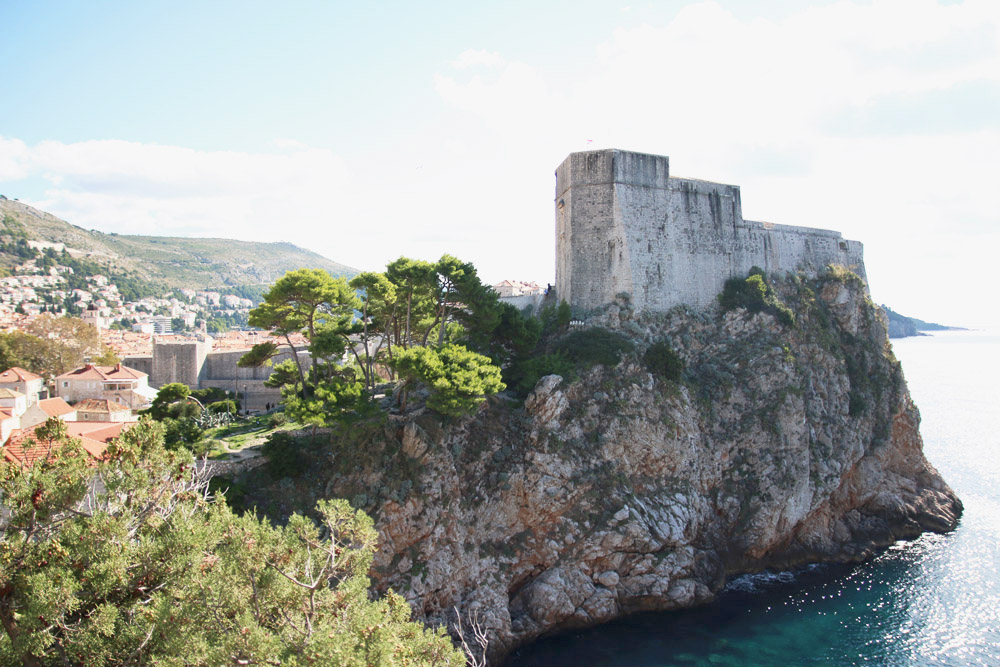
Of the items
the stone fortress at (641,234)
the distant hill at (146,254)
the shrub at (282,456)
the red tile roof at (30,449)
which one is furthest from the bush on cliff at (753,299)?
the distant hill at (146,254)

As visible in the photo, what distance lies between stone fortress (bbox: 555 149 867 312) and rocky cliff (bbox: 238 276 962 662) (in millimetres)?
1393

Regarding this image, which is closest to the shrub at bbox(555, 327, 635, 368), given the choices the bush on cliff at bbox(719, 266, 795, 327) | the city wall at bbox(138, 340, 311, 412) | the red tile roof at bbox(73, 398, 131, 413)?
the bush on cliff at bbox(719, 266, 795, 327)

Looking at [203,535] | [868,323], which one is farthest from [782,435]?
[203,535]

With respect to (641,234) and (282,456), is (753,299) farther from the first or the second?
(282,456)

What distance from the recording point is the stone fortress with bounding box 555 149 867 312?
1172 inches

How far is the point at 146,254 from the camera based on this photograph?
163m

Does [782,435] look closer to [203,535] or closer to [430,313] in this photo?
[430,313]

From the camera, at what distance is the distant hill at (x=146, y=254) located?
416ft

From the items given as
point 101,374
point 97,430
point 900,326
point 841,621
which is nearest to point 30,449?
point 97,430

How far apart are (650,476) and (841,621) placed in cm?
844

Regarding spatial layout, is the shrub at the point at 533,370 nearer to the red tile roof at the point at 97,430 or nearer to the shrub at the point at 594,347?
the shrub at the point at 594,347

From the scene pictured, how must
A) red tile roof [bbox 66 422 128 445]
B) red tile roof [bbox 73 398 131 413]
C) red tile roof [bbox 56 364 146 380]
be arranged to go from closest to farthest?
red tile roof [bbox 66 422 128 445] → red tile roof [bbox 73 398 131 413] → red tile roof [bbox 56 364 146 380]

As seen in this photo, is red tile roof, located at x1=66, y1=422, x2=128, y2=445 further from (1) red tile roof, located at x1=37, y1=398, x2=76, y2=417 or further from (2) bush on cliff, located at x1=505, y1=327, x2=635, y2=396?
(2) bush on cliff, located at x1=505, y1=327, x2=635, y2=396

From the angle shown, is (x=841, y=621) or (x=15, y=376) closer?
(x=841, y=621)
